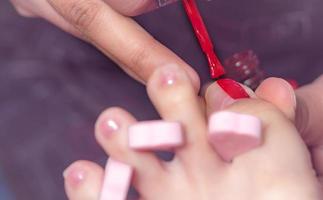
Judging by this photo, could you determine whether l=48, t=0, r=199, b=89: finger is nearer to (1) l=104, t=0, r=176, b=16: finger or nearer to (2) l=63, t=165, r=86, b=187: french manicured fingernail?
(1) l=104, t=0, r=176, b=16: finger

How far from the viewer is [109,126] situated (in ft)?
2.49

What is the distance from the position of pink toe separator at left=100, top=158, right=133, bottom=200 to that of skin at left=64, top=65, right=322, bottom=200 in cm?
3

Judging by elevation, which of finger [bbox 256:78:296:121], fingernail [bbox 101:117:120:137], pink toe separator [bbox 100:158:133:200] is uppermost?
finger [bbox 256:78:296:121]

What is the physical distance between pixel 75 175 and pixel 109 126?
9 centimetres

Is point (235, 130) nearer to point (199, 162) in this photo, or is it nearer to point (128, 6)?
point (199, 162)

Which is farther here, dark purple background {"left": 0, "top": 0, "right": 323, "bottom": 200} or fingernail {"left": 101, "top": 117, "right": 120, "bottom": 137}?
dark purple background {"left": 0, "top": 0, "right": 323, "bottom": 200}

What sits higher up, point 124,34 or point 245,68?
point 124,34

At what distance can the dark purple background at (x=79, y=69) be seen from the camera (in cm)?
108

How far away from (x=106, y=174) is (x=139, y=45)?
0.22m

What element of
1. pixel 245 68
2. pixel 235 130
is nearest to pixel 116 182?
pixel 235 130

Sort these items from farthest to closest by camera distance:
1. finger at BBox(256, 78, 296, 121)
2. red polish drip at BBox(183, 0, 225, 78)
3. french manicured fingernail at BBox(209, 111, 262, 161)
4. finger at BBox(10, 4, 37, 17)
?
finger at BBox(10, 4, 37, 17), red polish drip at BBox(183, 0, 225, 78), finger at BBox(256, 78, 296, 121), french manicured fingernail at BBox(209, 111, 262, 161)

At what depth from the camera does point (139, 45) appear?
87cm

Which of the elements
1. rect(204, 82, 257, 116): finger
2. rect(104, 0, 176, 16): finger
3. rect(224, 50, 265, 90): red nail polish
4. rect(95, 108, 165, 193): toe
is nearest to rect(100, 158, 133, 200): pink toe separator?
rect(95, 108, 165, 193): toe

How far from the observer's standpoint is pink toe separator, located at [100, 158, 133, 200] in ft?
2.35
